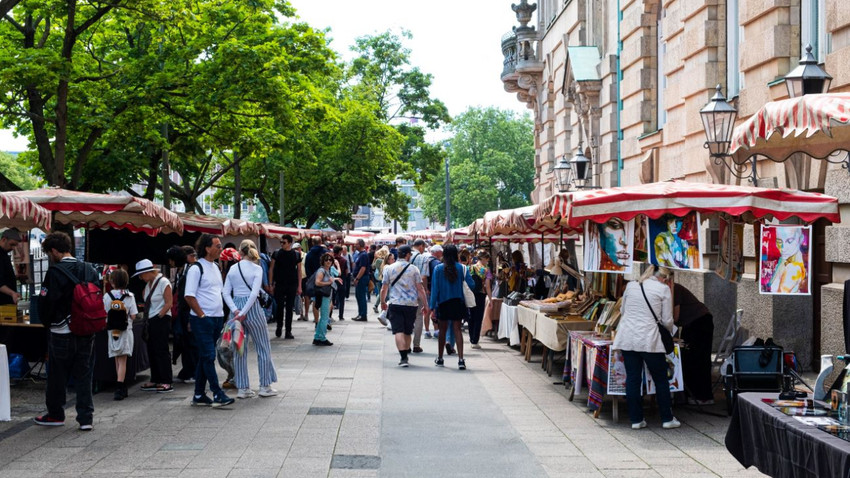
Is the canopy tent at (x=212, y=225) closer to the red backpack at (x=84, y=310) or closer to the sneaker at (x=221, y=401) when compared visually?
the sneaker at (x=221, y=401)

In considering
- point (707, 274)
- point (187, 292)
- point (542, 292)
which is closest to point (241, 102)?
point (542, 292)

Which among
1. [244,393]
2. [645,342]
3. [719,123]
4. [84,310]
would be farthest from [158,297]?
[719,123]

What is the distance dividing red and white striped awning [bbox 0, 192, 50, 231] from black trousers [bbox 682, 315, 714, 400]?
6.91 m

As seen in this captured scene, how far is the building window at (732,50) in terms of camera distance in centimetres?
1731

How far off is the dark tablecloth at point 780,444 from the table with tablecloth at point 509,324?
11.3 meters

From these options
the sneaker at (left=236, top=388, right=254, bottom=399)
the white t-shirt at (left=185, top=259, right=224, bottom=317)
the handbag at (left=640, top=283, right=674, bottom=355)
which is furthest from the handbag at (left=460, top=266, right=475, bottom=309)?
the handbag at (left=640, top=283, right=674, bottom=355)

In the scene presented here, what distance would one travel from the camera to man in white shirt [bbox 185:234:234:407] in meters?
11.1

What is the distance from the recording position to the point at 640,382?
33.0ft

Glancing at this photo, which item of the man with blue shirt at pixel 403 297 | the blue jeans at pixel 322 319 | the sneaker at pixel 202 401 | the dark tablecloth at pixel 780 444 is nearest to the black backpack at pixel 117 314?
the sneaker at pixel 202 401

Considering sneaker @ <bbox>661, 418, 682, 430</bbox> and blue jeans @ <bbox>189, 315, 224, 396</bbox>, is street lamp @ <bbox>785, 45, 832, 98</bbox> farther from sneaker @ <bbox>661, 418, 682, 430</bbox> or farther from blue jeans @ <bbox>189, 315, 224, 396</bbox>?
blue jeans @ <bbox>189, 315, 224, 396</bbox>

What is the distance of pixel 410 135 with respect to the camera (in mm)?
59094

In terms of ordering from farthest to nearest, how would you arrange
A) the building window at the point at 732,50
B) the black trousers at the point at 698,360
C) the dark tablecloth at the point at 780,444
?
the building window at the point at 732,50 → the black trousers at the point at 698,360 → the dark tablecloth at the point at 780,444

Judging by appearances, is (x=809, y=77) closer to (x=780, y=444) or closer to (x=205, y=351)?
(x=780, y=444)

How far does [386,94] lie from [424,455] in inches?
2077
